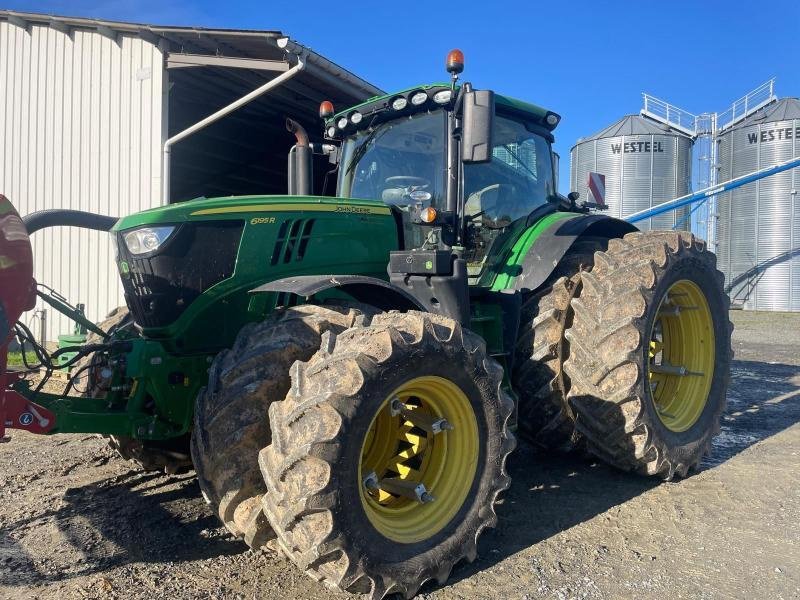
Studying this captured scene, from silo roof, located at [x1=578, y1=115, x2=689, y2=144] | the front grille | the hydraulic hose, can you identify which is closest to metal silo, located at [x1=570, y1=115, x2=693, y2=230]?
silo roof, located at [x1=578, y1=115, x2=689, y2=144]

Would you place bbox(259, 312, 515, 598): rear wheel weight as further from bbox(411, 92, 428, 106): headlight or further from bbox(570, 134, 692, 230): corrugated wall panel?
bbox(570, 134, 692, 230): corrugated wall panel

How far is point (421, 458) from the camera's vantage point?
3.40 m

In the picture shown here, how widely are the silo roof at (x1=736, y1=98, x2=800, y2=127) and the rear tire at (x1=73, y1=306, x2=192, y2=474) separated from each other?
915 inches

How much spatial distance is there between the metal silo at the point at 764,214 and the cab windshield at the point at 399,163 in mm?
21527

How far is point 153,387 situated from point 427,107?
244 centimetres

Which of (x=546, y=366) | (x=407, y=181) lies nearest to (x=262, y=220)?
(x=407, y=181)

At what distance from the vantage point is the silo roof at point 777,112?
21922 millimetres

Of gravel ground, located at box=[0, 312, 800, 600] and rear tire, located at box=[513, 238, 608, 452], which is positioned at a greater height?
rear tire, located at box=[513, 238, 608, 452]

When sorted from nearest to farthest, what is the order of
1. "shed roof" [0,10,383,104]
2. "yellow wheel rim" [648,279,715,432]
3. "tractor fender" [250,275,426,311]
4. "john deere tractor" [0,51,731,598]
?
"john deere tractor" [0,51,731,598] < "tractor fender" [250,275,426,311] < "yellow wheel rim" [648,279,715,432] < "shed roof" [0,10,383,104]

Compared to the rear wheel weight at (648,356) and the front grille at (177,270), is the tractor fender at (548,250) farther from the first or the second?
the front grille at (177,270)

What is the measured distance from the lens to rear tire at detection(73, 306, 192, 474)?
3.74 meters

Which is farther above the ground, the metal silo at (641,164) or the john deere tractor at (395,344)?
the metal silo at (641,164)

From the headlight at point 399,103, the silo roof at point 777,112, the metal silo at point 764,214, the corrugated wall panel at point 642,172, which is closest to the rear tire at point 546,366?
the headlight at point 399,103

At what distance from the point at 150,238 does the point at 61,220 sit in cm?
131
